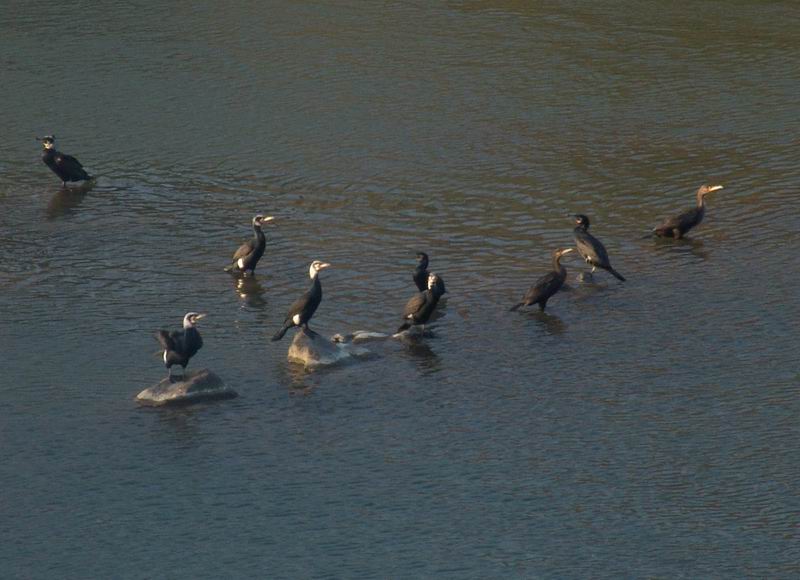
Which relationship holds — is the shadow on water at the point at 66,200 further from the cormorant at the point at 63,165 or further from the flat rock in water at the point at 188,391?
the flat rock in water at the point at 188,391

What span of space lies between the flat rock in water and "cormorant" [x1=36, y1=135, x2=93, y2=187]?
34.4ft

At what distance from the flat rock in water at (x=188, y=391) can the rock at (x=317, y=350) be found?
135cm

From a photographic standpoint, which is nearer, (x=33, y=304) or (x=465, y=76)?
(x=33, y=304)

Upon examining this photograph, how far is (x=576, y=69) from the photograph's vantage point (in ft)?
112

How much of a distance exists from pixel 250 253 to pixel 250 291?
0.66 meters

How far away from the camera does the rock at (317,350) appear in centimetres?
2030

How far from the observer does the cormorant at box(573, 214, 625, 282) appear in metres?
23.3

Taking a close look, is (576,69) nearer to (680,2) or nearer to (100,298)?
(680,2)

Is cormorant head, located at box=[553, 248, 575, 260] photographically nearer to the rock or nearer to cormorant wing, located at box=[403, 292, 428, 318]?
cormorant wing, located at box=[403, 292, 428, 318]

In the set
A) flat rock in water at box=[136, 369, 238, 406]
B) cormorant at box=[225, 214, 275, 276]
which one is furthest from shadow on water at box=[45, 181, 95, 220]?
flat rock in water at box=[136, 369, 238, 406]

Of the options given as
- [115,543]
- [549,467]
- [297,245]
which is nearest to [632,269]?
[297,245]

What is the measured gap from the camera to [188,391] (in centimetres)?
1898

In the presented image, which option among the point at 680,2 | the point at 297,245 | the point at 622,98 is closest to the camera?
the point at 297,245

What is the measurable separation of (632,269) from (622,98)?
9.39 meters
